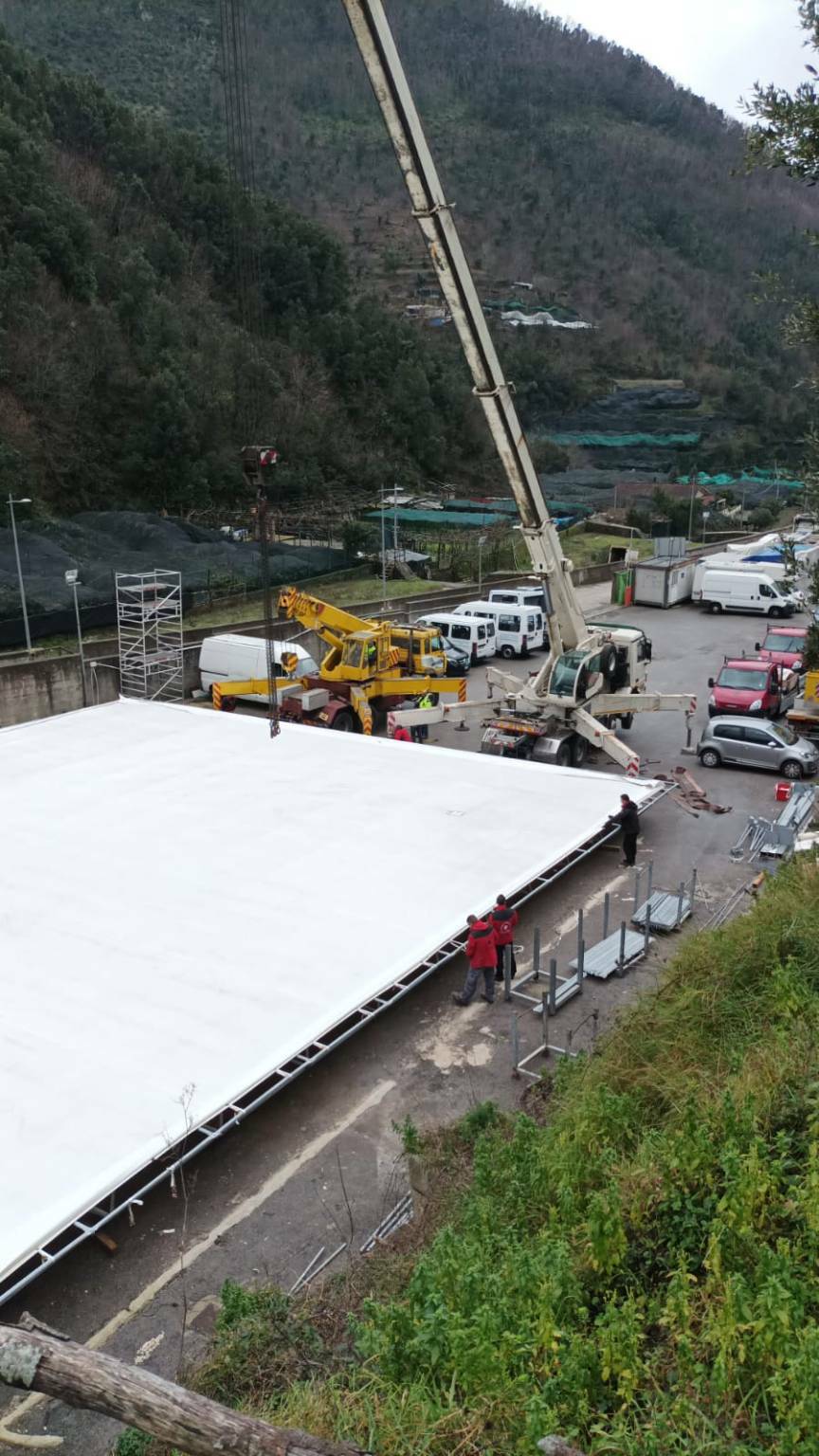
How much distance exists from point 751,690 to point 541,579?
23.4 ft

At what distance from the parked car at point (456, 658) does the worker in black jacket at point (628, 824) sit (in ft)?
45.9

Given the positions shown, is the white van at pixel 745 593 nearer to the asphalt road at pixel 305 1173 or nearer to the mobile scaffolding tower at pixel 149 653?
the mobile scaffolding tower at pixel 149 653

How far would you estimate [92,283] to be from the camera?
4881 cm

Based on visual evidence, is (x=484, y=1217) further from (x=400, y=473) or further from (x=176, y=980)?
(x=400, y=473)

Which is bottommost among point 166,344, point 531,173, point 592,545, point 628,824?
point 592,545

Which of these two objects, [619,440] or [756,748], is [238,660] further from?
[619,440]

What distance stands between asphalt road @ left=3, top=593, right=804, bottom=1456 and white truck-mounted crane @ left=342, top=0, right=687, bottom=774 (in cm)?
580

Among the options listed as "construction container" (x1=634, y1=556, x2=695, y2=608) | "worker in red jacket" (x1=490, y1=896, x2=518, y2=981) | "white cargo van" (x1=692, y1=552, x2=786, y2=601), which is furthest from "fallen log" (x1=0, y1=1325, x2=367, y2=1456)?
"white cargo van" (x1=692, y1=552, x2=786, y2=601)

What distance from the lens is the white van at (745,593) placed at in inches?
1586

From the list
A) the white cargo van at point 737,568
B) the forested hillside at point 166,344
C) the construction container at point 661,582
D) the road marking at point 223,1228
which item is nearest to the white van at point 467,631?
the construction container at point 661,582

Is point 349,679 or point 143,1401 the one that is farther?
point 349,679

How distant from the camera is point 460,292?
18344 millimetres

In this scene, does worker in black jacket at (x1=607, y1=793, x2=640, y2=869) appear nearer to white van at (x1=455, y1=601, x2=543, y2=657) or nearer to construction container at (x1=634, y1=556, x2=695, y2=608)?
white van at (x1=455, y1=601, x2=543, y2=657)

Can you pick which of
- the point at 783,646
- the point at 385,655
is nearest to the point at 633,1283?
the point at 385,655
